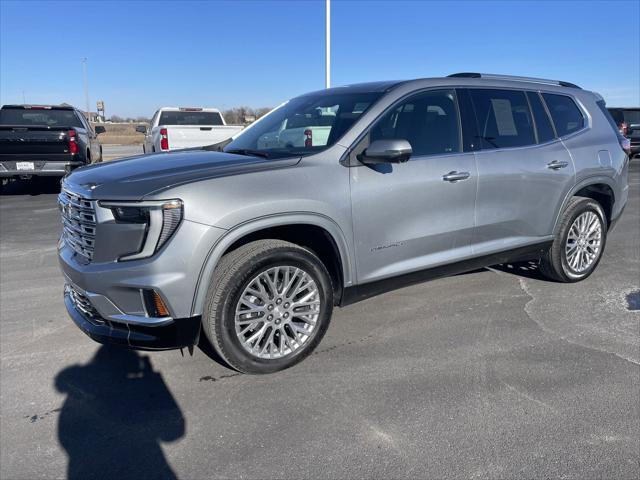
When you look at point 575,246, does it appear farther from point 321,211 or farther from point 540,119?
point 321,211

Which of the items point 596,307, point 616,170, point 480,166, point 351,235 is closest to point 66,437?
point 351,235

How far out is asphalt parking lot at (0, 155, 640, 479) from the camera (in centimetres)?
259

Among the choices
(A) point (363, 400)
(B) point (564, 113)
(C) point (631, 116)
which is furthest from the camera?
(C) point (631, 116)

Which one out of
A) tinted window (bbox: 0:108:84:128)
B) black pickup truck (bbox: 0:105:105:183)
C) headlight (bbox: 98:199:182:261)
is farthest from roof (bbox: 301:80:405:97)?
tinted window (bbox: 0:108:84:128)

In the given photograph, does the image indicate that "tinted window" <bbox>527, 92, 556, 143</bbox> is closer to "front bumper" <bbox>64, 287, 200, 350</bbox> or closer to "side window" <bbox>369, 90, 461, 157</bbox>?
"side window" <bbox>369, 90, 461, 157</bbox>

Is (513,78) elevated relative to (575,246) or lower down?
elevated

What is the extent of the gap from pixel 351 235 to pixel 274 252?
611mm

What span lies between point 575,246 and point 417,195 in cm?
229

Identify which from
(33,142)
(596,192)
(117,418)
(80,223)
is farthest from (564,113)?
(33,142)

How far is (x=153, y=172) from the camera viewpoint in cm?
328

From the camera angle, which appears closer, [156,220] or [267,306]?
[156,220]

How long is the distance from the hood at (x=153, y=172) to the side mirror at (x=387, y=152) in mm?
500

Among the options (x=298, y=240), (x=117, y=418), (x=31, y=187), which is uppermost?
(x=298, y=240)

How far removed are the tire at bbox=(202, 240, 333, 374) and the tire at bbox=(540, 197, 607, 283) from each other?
105 inches
